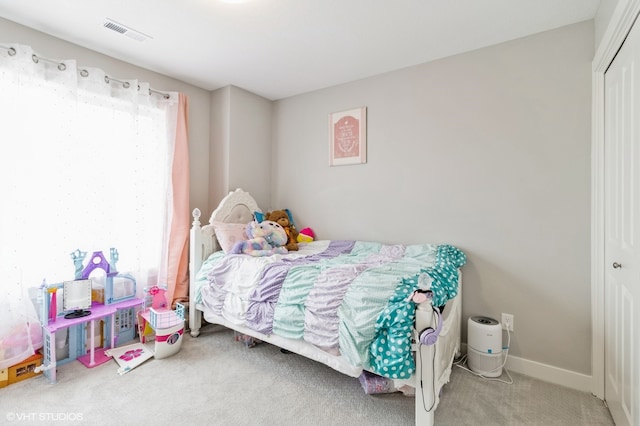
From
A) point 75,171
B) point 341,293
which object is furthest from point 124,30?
point 341,293

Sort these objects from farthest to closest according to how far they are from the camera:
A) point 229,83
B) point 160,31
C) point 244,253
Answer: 1. point 229,83
2. point 244,253
3. point 160,31

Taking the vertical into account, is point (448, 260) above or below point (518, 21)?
below

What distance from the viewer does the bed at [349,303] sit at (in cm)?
144

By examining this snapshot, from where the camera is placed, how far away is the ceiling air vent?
6.77 feet

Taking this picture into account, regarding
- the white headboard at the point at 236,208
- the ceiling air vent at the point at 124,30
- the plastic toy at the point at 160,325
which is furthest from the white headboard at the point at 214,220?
the ceiling air vent at the point at 124,30

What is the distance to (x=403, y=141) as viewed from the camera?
2.73m

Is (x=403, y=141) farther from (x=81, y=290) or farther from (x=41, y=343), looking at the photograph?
(x=41, y=343)

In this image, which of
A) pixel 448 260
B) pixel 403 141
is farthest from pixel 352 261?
pixel 403 141

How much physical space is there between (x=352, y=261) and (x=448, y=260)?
0.69m

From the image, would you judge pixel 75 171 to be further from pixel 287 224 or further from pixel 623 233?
pixel 623 233

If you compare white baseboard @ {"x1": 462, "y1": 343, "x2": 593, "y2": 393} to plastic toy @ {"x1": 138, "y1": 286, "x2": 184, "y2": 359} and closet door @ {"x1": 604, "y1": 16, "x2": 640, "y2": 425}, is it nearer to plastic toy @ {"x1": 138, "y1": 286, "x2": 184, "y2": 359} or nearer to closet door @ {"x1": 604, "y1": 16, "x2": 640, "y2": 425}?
closet door @ {"x1": 604, "y1": 16, "x2": 640, "y2": 425}

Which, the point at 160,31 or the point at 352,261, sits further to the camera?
the point at 352,261

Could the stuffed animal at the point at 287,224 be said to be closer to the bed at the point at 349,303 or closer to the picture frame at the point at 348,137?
the bed at the point at 349,303

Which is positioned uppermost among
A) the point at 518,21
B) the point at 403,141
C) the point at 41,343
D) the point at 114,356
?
the point at 518,21
